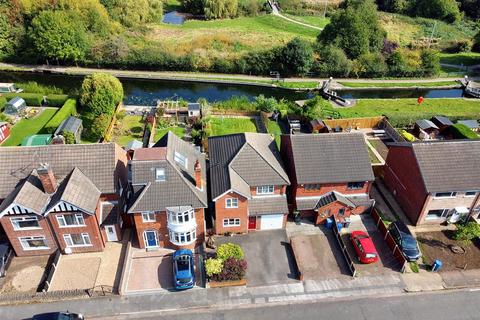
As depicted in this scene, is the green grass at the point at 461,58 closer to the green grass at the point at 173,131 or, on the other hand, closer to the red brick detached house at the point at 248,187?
the green grass at the point at 173,131

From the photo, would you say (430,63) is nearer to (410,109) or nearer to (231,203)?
(410,109)

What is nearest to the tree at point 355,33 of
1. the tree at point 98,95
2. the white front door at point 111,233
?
the tree at point 98,95

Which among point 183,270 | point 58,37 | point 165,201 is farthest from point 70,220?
point 58,37

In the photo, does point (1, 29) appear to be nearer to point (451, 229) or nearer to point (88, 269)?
point (88, 269)

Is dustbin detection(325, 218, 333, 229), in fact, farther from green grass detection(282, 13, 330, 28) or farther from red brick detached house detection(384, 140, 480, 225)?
green grass detection(282, 13, 330, 28)

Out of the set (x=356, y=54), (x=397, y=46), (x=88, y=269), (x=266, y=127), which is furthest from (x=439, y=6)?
(x=88, y=269)
